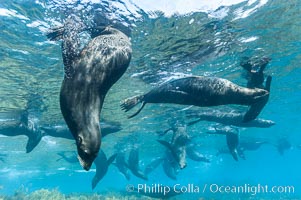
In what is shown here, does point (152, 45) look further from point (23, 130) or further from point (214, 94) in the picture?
point (23, 130)

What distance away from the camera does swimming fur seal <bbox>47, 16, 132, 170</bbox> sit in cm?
370

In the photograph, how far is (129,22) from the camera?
1032 centimetres

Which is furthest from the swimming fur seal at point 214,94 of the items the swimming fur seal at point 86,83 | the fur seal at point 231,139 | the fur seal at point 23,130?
the fur seal at point 231,139

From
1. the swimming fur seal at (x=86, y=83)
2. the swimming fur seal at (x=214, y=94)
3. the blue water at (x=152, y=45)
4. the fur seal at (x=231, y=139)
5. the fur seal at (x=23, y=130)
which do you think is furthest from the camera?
the fur seal at (x=231, y=139)

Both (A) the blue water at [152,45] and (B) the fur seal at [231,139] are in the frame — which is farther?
(B) the fur seal at [231,139]

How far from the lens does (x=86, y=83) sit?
4191 millimetres

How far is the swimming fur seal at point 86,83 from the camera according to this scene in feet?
12.1

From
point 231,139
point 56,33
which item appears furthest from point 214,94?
point 231,139

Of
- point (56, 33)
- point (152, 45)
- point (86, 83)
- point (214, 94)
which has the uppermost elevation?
point (152, 45)

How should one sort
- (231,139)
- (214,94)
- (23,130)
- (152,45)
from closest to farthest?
(214,94), (152,45), (23,130), (231,139)

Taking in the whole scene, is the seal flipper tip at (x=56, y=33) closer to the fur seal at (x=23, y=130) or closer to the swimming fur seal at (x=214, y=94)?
the swimming fur seal at (x=214, y=94)

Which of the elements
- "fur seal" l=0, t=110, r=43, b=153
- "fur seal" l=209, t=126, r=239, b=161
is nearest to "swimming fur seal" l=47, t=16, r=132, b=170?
"fur seal" l=0, t=110, r=43, b=153

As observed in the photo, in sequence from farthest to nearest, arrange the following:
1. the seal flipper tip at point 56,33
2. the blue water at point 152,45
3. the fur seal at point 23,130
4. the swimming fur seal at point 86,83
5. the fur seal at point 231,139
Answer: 1. the fur seal at point 231,139
2. the fur seal at point 23,130
3. the blue water at point 152,45
4. the seal flipper tip at point 56,33
5. the swimming fur seal at point 86,83

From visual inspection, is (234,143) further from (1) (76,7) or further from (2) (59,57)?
(1) (76,7)
